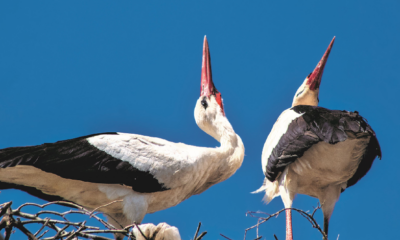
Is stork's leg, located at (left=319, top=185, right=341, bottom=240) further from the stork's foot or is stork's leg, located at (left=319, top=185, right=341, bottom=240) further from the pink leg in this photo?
the stork's foot

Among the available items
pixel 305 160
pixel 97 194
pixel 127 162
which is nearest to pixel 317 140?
pixel 305 160

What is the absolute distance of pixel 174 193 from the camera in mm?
4574

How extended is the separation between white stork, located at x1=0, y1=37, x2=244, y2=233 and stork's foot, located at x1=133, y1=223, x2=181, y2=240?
2.66 ft

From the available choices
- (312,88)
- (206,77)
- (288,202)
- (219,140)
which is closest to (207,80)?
(206,77)

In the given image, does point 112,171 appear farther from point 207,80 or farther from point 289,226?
point 207,80

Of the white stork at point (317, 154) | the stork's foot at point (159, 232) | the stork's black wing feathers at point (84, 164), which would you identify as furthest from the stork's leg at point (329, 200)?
the stork's foot at point (159, 232)

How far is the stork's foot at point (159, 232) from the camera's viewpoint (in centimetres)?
345

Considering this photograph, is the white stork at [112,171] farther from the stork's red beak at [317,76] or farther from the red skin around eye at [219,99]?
the stork's red beak at [317,76]

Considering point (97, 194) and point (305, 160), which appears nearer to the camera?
point (97, 194)

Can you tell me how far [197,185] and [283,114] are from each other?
1.09 meters

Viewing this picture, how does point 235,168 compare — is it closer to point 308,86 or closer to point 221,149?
point 221,149

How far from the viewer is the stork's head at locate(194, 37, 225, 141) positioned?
17.4 ft

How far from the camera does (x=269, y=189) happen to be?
5219 mm

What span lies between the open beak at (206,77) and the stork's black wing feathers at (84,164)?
56.9 inches
